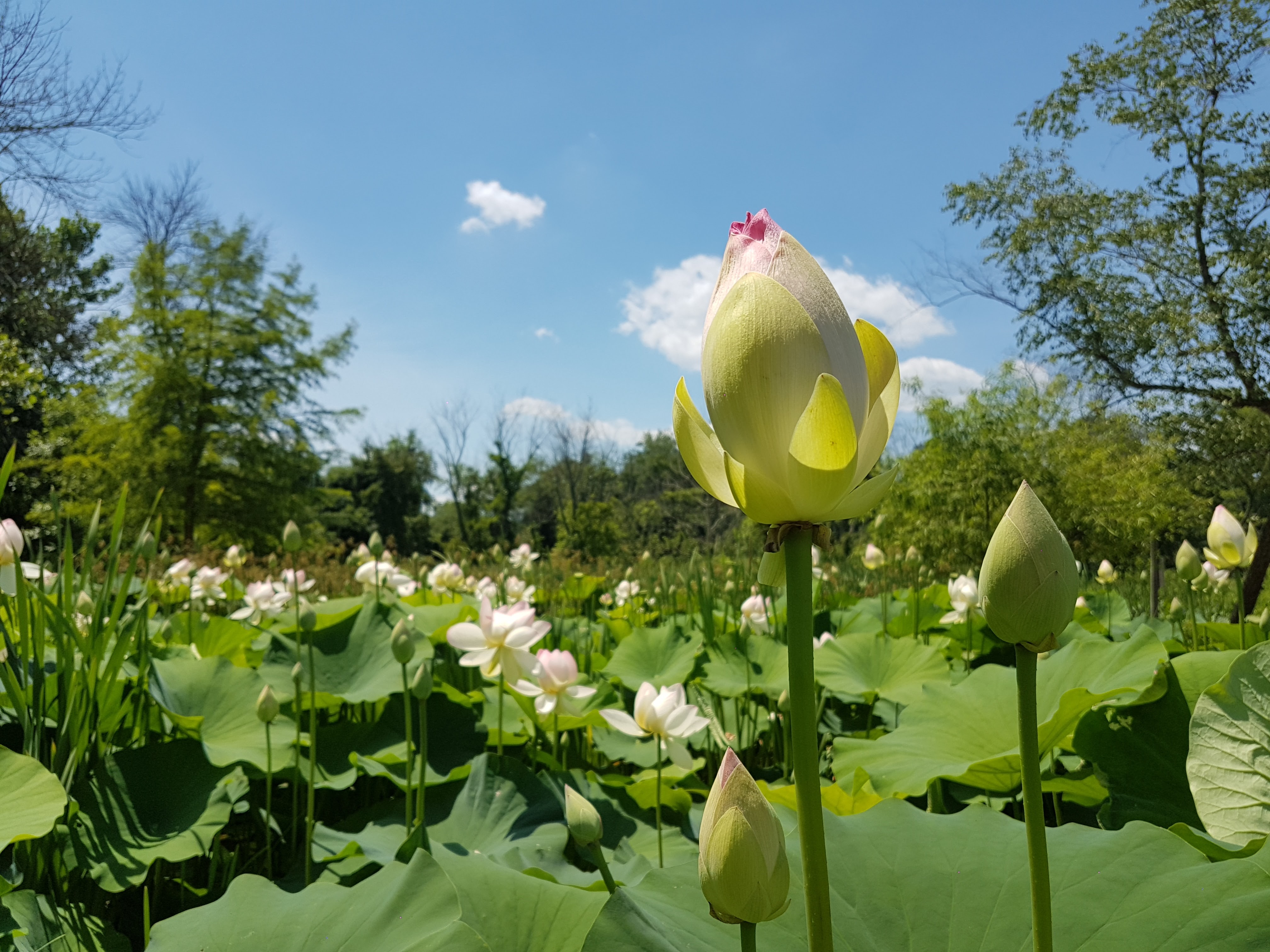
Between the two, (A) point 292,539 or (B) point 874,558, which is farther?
(B) point 874,558

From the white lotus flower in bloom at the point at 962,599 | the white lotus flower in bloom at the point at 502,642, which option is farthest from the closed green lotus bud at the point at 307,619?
the white lotus flower in bloom at the point at 962,599

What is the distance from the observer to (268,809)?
1.22 m

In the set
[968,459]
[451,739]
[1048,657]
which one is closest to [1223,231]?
[968,459]

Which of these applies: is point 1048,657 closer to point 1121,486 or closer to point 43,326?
point 1121,486

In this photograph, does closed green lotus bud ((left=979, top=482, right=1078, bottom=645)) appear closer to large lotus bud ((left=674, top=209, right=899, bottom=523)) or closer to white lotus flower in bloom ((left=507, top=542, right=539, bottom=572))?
large lotus bud ((left=674, top=209, right=899, bottom=523))

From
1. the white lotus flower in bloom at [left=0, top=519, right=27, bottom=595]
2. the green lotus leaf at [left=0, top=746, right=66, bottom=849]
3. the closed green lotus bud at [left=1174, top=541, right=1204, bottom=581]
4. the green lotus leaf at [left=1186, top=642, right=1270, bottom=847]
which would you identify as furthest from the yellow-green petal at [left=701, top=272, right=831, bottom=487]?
the closed green lotus bud at [left=1174, top=541, right=1204, bottom=581]

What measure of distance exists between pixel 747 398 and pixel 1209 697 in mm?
685

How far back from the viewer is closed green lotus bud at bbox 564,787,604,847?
25.0 inches

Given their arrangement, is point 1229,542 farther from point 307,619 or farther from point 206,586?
point 206,586

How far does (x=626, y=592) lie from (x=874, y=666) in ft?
4.98

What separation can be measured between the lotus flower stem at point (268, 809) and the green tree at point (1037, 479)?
31.9 feet

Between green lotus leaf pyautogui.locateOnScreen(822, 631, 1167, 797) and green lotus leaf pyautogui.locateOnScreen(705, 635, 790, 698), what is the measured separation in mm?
473

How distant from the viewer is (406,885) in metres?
0.64

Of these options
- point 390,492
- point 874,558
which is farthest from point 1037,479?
point 390,492
